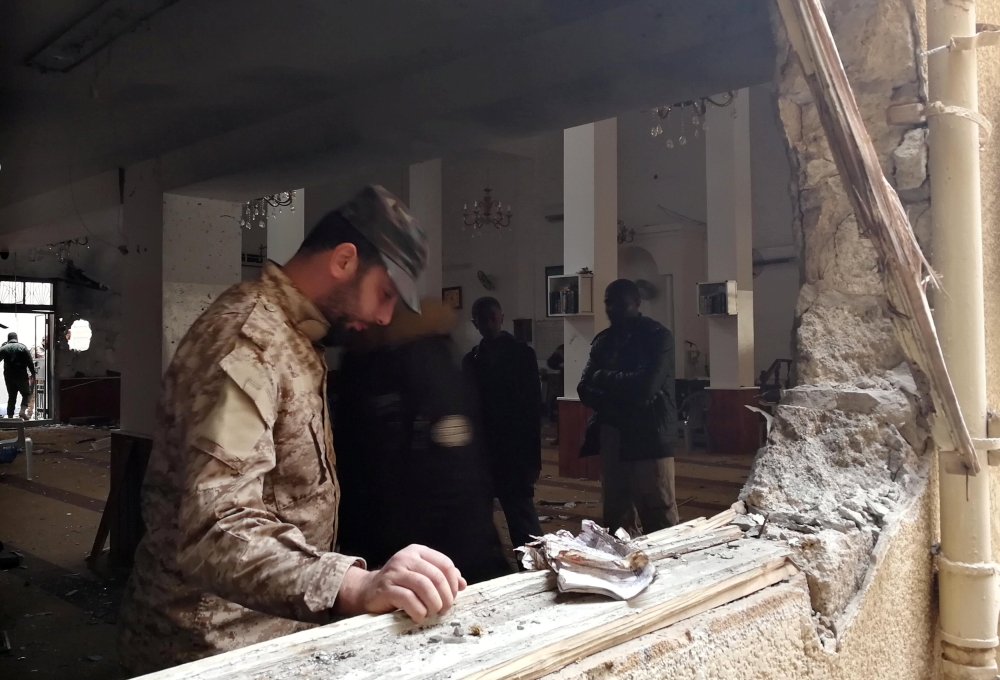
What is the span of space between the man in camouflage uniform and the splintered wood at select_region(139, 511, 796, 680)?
37 mm

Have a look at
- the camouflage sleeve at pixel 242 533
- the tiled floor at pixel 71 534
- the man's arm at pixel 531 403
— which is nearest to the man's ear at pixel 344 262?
the camouflage sleeve at pixel 242 533

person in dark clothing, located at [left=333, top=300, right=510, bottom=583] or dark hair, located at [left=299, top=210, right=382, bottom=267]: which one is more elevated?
dark hair, located at [left=299, top=210, right=382, bottom=267]

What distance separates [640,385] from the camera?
12.1ft

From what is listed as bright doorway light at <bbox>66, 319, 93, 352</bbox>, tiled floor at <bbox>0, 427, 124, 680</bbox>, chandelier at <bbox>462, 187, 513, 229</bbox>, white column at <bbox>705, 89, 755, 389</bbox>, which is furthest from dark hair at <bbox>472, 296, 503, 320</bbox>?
bright doorway light at <bbox>66, 319, 93, 352</bbox>

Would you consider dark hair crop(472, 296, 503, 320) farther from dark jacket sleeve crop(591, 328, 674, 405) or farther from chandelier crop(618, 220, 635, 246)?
chandelier crop(618, 220, 635, 246)

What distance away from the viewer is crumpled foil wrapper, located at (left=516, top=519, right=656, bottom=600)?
919mm

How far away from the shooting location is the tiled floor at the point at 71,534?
312 centimetres

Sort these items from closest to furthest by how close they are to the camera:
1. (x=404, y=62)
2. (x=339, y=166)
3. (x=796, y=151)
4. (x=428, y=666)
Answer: (x=428, y=666) → (x=796, y=151) → (x=404, y=62) → (x=339, y=166)

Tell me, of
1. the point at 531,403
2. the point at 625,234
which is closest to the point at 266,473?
the point at 531,403

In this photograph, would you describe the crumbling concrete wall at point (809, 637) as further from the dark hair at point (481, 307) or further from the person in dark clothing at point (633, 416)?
the person in dark clothing at point (633, 416)

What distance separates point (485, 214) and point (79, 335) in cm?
788

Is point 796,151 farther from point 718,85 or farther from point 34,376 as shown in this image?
point 34,376

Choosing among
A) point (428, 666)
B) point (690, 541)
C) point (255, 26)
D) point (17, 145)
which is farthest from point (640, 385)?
point (17, 145)

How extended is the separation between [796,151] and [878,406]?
0.50m
